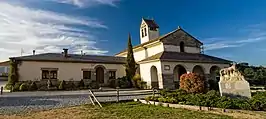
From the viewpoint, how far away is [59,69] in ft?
79.8

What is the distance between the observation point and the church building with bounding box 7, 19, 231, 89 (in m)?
23.5

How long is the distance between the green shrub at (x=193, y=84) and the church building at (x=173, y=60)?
7004 millimetres

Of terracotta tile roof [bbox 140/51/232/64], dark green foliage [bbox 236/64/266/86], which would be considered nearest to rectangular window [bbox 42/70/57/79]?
terracotta tile roof [bbox 140/51/232/64]

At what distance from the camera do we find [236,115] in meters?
7.71

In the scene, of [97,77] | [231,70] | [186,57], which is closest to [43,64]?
[97,77]

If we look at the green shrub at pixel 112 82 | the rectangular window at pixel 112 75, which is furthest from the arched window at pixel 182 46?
the green shrub at pixel 112 82

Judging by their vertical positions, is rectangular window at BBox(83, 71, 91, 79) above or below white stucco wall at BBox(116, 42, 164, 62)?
below

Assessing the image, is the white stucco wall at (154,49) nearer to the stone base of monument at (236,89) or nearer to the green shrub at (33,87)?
the stone base of monument at (236,89)

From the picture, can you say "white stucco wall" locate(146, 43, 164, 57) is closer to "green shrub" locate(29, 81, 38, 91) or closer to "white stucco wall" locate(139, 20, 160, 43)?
"white stucco wall" locate(139, 20, 160, 43)

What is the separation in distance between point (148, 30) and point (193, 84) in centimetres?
1996

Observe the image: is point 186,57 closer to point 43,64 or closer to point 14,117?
point 43,64

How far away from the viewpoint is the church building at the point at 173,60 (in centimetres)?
2400

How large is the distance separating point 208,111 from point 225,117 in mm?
1280

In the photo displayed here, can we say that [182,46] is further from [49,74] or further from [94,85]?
[49,74]
